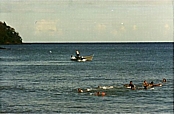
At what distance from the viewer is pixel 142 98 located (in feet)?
118

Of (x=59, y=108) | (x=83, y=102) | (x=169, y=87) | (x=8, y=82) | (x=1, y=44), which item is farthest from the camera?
(x=1, y=44)

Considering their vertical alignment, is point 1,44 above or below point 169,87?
above

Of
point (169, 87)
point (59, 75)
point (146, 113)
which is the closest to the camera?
point (146, 113)

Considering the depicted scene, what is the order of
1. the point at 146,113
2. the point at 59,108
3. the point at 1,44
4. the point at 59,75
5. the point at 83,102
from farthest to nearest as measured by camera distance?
the point at 1,44 < the point at 59,75 < the point at 83,102 < the point at 59,108 < the point at 146,113

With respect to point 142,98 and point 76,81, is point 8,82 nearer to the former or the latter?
point 76,81

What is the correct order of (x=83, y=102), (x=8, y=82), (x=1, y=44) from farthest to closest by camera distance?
1. (x=1, y=44)
2. (x=8, y=82)
3. (x=83, y=102)

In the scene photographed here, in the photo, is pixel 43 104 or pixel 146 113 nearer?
pixel 146 113

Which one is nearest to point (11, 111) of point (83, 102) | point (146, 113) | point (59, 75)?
point (83, 102)

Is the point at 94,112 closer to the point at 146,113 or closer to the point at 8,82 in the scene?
the point at 146,113

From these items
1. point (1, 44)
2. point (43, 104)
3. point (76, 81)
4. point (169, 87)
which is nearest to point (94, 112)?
point (43, 104)

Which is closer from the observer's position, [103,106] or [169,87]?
[103,106]

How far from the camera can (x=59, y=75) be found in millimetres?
58094

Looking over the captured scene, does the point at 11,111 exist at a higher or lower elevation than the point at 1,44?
lower

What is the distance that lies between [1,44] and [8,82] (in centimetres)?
13311
